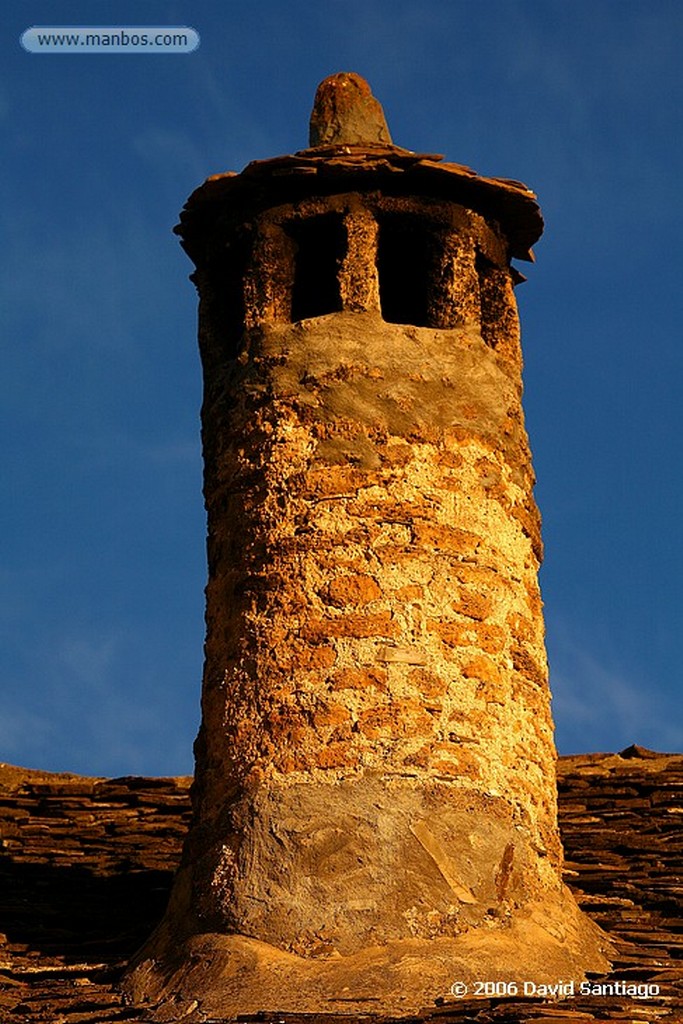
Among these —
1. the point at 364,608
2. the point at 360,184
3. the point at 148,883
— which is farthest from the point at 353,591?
the point at 148,883

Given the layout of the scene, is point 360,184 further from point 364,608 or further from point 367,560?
point 364,608

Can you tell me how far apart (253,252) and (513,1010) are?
10.9 feet

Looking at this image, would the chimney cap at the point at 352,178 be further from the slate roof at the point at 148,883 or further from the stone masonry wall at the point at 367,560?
the slate roof at the point at 148,883

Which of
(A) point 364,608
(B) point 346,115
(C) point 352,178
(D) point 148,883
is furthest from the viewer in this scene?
(D) point 148,883

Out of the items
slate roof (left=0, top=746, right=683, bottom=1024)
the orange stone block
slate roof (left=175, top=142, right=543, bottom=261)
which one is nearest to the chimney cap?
slate roof (left=175, top=142, right=543, bottom=261)

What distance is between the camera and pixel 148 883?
27.6ft

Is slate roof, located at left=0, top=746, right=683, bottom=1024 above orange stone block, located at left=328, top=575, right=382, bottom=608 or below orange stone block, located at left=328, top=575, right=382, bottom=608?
below

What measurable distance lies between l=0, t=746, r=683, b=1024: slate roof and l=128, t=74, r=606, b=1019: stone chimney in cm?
23

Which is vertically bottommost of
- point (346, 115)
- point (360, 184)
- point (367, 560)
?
point (367, 560)

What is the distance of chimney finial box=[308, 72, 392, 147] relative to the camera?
315 inches

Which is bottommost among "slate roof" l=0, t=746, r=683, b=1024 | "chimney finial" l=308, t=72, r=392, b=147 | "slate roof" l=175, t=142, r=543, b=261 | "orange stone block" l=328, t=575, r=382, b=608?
"slate roof" l=0, t=746, r=683, b=1024

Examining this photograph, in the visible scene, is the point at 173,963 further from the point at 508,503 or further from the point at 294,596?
the point at 508,503

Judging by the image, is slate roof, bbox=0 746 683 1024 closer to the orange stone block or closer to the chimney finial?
the orange stone block

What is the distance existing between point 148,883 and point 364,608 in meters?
2.30
